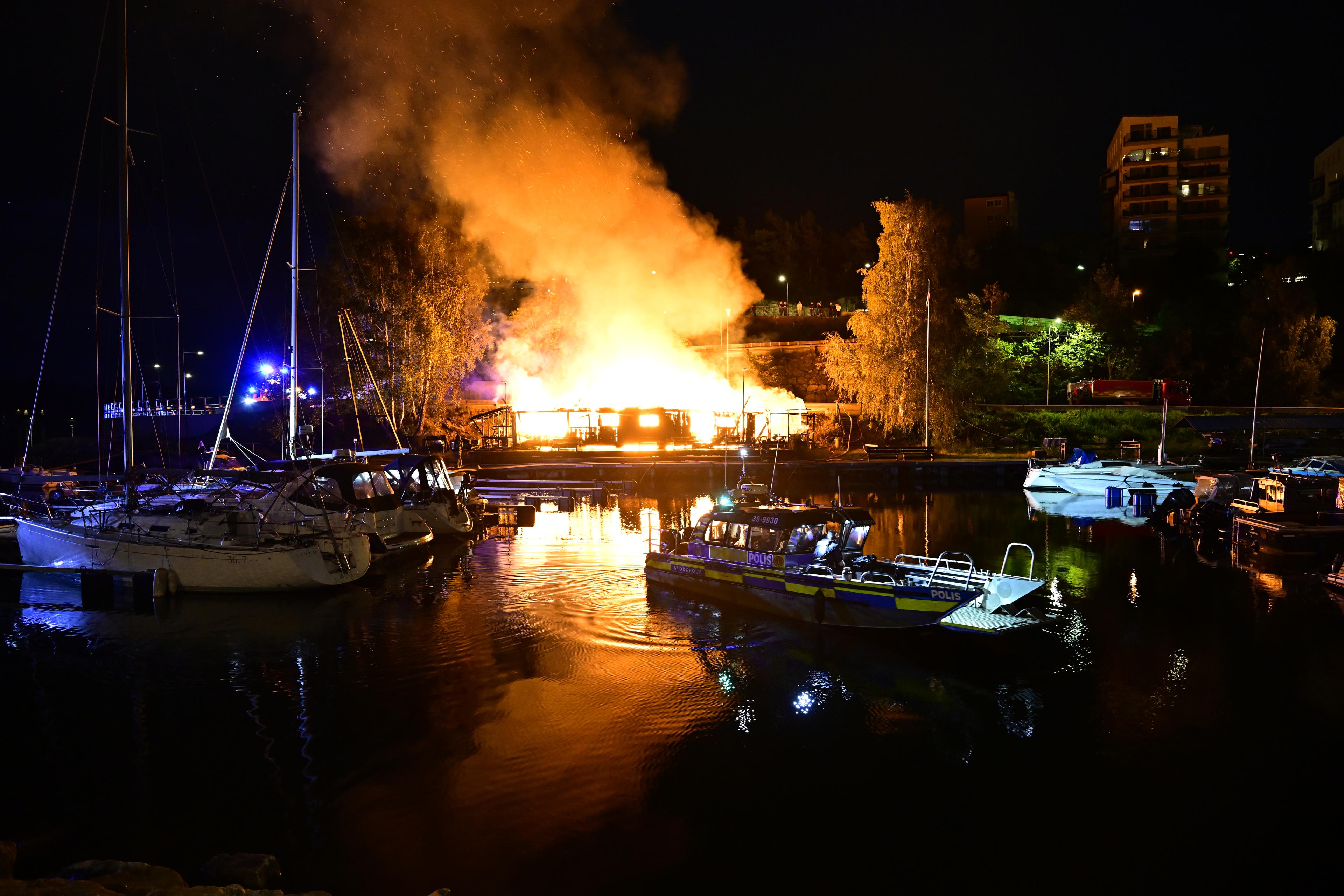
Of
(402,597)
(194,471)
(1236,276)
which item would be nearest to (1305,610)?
(402,597)

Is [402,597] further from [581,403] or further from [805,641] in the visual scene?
[581,403]

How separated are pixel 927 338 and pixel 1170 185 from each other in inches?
2608

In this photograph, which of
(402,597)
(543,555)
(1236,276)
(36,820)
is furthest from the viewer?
(1236,276)

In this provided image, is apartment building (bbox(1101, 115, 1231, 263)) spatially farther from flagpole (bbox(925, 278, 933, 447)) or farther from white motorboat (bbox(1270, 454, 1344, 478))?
white motorboat (bbox(1270, 454, 1344, 478))

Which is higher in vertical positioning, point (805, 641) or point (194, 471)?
point (194, 471)

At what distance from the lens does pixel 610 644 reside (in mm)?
17016

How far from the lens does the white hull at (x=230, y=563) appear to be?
69.4 ft

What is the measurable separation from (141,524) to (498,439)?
36932 mm

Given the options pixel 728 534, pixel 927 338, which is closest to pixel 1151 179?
pixel 927 338

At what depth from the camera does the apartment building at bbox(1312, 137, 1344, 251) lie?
9106 cm

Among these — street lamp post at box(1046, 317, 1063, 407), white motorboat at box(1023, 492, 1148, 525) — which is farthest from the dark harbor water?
street lamp post at box(1046, 317, 1063, 407)

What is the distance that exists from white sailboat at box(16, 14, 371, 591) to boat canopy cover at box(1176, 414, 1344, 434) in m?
58.7

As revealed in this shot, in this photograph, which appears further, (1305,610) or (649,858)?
(1305,610)

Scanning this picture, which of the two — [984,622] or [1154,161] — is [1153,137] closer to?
[1154,161]
